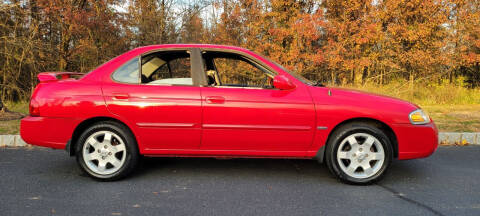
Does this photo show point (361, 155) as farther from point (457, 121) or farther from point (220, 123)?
point (457, 121)

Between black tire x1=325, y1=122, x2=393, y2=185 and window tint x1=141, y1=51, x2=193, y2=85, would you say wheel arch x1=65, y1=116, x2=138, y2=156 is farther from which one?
black tire x1=325, y1=122, x2=393, y2=185

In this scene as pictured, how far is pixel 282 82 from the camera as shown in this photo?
3430 millimetres

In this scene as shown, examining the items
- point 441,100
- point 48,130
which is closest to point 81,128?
point 48,130

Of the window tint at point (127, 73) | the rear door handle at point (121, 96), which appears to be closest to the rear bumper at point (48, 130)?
the rear door handle at point (121, 96)

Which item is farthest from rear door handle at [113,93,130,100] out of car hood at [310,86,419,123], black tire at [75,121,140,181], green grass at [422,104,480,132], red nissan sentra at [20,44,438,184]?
green grass at [422,104,480,132]

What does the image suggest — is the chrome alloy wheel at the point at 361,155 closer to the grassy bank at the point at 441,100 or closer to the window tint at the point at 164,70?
the window tint at the point at 164,70

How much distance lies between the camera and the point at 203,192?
3.19 metres

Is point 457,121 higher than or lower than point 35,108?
lower

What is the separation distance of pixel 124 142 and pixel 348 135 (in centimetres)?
252

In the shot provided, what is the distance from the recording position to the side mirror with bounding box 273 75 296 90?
3.43 metres

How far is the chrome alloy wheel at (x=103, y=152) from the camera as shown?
3.51 metres

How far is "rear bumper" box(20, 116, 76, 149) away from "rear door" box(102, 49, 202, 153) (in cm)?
56

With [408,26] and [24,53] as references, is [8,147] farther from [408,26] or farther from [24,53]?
[408,26]

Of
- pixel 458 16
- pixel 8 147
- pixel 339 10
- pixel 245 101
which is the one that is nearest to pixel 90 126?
pixel 245 101
